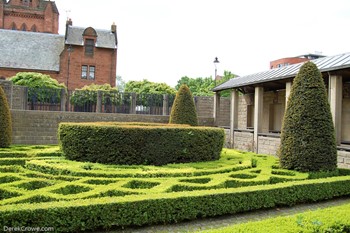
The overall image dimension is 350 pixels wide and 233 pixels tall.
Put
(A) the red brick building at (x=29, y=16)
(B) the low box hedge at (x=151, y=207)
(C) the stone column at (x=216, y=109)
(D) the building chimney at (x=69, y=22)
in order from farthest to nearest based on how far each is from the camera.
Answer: (A) the red brick building at (x=29, y=16) < (D) the building chimney at (x=69, y=22) < (C) the stone column at (x=216, y=109) < (B) the low box hedge at (x=151, y=207)

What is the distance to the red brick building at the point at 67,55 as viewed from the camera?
35.6 m

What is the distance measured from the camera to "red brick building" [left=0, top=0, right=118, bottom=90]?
35.6 m

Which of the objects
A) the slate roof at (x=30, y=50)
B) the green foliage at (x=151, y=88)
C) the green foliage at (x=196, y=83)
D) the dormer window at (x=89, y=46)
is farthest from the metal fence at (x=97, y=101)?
the green foliage at (x=196, y=83)

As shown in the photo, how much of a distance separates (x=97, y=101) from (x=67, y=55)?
58.8ft

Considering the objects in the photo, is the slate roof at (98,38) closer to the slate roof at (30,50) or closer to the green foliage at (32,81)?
the slate roof at (30,50)

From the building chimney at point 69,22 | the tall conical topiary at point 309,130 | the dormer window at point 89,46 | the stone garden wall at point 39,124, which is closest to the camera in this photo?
the tall conical topiary at point 309,130

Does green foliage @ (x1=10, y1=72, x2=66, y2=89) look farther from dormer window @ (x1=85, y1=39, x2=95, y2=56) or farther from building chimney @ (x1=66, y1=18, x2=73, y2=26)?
building chimney @ (x1=66, y1=18, x2=73, y2=26)

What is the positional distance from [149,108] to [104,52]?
1835 cm

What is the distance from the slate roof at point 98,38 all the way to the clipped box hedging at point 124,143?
28.0 m

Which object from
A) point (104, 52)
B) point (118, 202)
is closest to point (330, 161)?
point (118, 202)

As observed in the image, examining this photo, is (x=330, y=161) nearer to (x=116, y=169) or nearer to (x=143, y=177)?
(x=143, y=177)

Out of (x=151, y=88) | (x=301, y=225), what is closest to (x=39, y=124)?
(x=151, y=88)

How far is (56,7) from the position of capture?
53.6 m

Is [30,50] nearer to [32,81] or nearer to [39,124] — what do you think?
[32,81]
